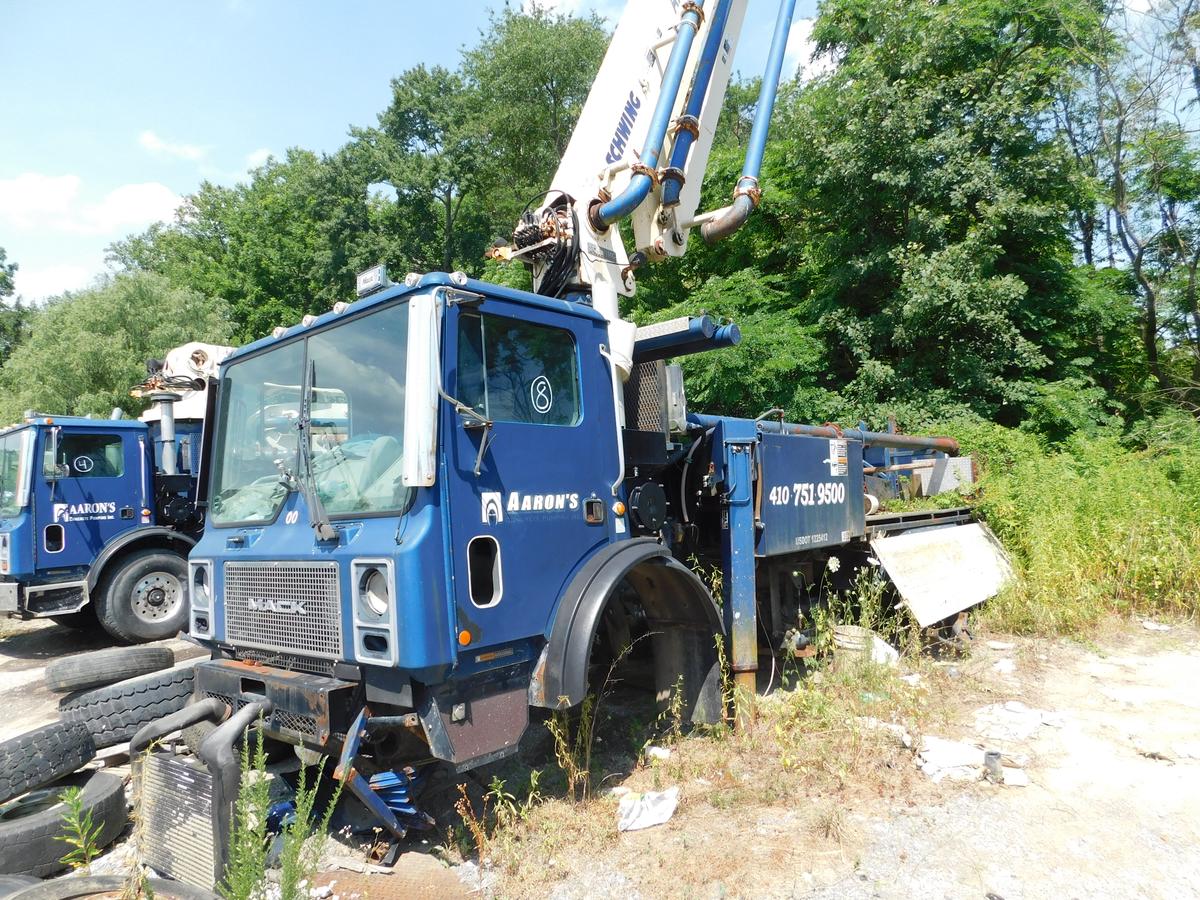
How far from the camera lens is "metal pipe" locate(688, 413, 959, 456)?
4.84 meters

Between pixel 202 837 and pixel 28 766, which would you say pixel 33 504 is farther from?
pixel 202 837

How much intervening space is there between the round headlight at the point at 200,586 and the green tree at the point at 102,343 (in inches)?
714

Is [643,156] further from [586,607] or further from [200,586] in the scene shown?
[200,586]

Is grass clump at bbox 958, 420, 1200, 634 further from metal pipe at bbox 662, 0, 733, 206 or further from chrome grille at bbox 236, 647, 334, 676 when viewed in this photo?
chrome grille at bbox 236, 647, 334, 676

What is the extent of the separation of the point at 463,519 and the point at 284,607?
38.3 inches

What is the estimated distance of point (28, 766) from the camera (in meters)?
3.78

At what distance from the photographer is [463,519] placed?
3.20m

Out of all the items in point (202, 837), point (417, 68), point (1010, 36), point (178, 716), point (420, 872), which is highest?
point (417, 68)

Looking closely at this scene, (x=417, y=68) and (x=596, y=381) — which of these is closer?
(x=596, y=381)

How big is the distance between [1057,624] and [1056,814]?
3.30 meters

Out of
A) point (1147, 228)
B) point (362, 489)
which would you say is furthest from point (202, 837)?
point (1147, 228)

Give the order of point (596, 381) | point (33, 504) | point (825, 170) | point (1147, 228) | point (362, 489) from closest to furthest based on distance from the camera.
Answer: point (362, 489) → point (596, 381) → point (33, 504) → point (825, 170) → point (1147, 228)

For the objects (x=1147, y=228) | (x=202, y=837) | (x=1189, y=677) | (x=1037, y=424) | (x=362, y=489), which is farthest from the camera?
(x=1147, y=228)

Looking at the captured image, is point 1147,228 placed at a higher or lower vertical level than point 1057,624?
higher
